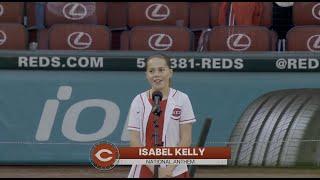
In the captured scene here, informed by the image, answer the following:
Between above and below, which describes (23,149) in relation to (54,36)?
below

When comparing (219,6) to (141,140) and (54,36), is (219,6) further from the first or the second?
(141,140)

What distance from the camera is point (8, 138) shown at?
7.26m

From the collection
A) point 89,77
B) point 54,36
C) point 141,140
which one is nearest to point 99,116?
point 89,77

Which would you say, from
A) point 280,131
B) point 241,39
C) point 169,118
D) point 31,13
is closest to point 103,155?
point 169,118

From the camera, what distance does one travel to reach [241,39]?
26.8ft

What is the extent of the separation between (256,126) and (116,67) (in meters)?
1.65

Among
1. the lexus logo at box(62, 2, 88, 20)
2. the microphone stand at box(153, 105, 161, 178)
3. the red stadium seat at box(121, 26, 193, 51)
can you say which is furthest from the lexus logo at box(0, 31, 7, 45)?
the microphone stand at box(153, 105, 161, 178)

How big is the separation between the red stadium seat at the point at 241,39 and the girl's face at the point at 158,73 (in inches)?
174

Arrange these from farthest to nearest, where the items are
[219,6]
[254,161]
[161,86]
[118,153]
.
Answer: [219,6] → [254,161] → [161,86] → [118,153]

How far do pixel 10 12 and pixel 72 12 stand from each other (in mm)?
800

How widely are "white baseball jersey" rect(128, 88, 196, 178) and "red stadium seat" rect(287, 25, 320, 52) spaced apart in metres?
4.56

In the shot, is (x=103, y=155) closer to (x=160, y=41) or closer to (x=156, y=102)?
(x=156, y=102)

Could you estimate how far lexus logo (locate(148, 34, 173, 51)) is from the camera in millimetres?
8203

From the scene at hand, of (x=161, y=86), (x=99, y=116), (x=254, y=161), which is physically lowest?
(x=254, y=161)
